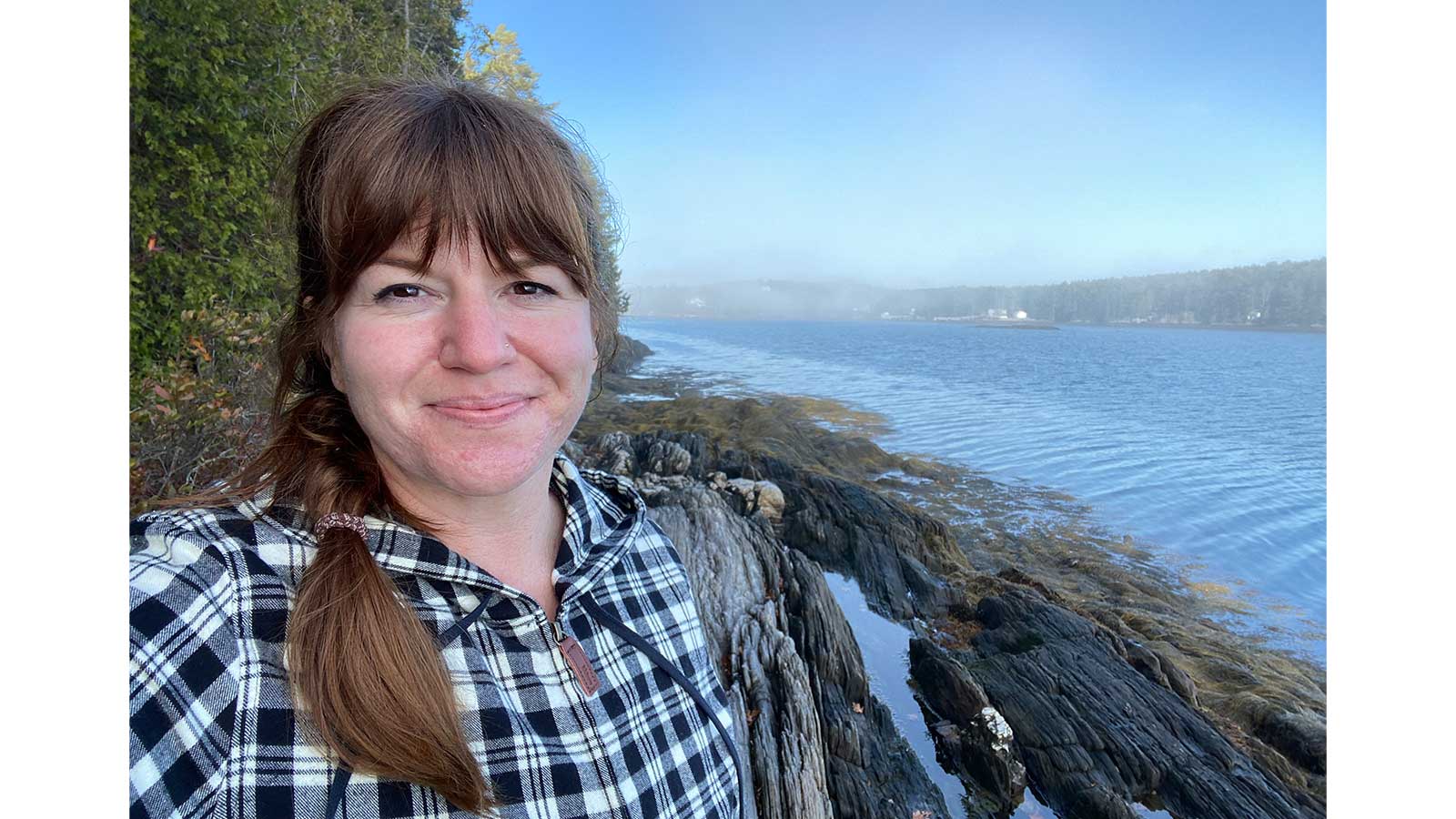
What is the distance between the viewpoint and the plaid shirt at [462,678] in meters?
0.77

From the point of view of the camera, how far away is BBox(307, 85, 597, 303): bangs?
3.02 ft

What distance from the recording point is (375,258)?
3.05ft

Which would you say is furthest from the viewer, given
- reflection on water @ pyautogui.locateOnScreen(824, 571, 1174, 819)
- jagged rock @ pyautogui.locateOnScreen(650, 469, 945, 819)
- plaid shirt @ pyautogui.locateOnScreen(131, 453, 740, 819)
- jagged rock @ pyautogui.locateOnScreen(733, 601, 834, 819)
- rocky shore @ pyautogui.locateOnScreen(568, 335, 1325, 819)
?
reflection on water @ pyautogui.locateOnScreen(824, 571, 1174, 819)

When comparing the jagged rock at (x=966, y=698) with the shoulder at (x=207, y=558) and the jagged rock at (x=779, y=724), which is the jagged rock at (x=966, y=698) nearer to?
the jagged rock at (x=779, y=724)

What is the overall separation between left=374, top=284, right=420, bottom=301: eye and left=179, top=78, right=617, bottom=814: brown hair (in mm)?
42

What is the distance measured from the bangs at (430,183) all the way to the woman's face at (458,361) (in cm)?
3

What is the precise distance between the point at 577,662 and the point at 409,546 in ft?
0.96

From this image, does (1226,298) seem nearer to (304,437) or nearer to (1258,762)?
(1258,762)

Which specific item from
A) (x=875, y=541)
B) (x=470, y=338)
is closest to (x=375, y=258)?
(x=470, y=338)

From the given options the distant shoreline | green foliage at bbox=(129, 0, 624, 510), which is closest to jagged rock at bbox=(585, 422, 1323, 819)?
the distant shoreline

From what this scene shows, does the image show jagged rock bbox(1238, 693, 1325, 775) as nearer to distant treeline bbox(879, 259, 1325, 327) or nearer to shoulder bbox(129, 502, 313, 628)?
distant treeline bbox(879, 259, 1325, 327)

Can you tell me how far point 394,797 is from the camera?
880mm

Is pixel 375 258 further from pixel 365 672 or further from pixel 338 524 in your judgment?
pixel 365 672
